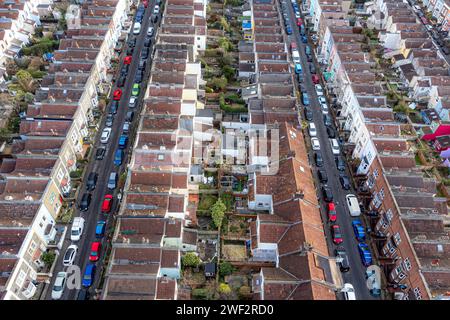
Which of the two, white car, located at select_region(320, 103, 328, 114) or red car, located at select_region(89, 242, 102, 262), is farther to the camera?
white car, located at select_region(320, 103, 328, 114)

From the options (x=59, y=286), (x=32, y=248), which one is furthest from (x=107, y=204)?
(x=59, y=286)

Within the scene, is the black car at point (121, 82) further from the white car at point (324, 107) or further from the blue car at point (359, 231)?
the blue car at point (359, 231)

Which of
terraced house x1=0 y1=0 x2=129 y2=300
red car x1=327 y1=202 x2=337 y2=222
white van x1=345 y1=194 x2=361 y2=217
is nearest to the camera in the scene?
terraced house x1=0 y1=0 x2=129 y2=300

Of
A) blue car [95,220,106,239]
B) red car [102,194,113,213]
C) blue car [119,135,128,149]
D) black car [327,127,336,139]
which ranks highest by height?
black car [327,127,336,139]

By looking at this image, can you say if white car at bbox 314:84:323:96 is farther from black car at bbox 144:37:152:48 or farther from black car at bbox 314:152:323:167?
black car at bbox 144:37:152:48

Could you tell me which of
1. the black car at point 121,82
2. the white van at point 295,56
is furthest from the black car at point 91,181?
the white van at point 295,56

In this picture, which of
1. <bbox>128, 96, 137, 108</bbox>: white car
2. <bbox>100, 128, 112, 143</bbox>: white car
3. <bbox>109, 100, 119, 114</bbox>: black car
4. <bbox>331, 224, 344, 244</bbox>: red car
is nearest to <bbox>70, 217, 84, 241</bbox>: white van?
<bbox>100, 128, 112, 143</bbox>: white car
